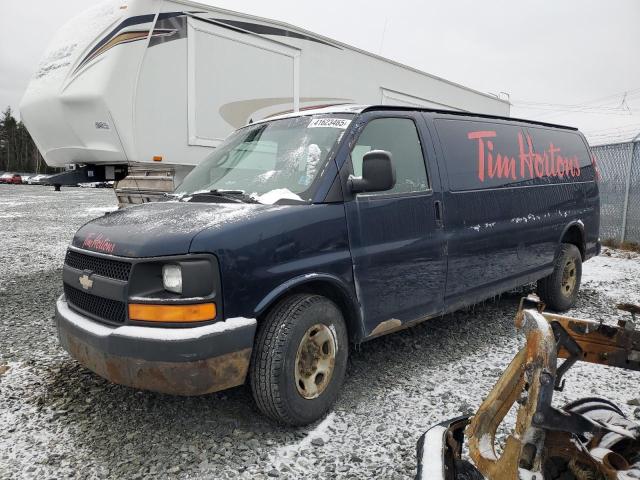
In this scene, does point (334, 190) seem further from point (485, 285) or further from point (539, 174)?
point (539, 174)

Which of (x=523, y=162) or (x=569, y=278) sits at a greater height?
(x=523, y=162)

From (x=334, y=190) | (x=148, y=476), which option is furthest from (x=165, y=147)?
(x=148, y=476)

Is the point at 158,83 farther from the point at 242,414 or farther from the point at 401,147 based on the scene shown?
the point at 242,414

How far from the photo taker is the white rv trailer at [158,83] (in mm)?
5629

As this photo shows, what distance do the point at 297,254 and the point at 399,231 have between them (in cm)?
91

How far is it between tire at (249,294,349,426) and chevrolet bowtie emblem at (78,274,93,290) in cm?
104

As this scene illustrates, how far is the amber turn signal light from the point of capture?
8.12 feet

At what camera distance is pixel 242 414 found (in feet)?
9.84

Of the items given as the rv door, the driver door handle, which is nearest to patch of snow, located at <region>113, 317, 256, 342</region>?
the driver door handle

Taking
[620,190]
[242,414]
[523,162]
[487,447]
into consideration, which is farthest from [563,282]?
[620,190]

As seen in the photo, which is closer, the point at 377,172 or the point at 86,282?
the point at 86,282

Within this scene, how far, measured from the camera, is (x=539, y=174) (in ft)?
15.9

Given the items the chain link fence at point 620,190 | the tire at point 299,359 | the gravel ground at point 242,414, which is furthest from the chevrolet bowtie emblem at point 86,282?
the chain link fence at point 620,190

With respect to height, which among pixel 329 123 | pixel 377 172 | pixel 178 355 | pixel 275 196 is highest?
pixel 329 123
